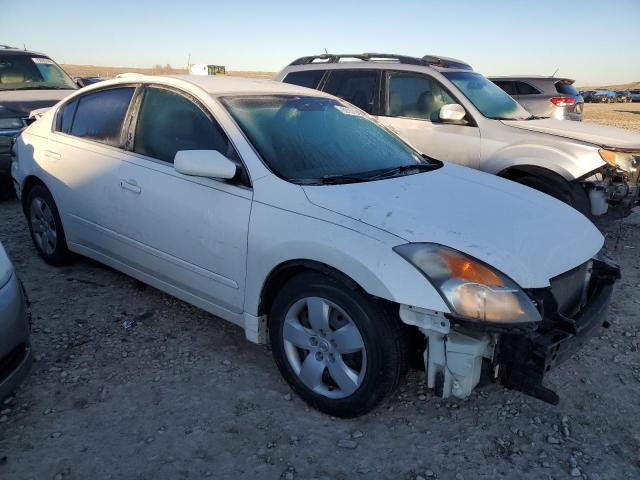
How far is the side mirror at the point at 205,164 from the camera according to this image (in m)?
2.75

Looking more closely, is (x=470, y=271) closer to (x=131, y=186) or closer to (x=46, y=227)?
(x=131, y=186)

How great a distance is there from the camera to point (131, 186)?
11.1 feet

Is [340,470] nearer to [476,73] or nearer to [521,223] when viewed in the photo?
[521,223]

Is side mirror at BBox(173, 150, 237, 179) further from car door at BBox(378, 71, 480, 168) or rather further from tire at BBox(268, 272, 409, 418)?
car door at BBox(378, 71, 480, 168)

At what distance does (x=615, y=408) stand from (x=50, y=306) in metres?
3.64

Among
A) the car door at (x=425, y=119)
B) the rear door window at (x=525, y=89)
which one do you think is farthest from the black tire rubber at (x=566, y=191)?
the rear door window at (x=525, y=89)

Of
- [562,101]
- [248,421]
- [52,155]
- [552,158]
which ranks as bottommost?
[248,421]

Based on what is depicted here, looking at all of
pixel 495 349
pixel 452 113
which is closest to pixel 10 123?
pixel 452 113

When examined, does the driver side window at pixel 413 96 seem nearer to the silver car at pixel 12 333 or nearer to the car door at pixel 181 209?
the car door at pixel 181 209

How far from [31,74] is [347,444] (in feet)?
26.1

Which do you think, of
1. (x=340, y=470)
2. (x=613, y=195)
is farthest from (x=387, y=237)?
(x=613, y=195)

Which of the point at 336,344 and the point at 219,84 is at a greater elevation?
the point at 219,84

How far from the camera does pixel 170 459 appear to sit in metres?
2.38

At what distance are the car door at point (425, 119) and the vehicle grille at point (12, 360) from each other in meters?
4.19
